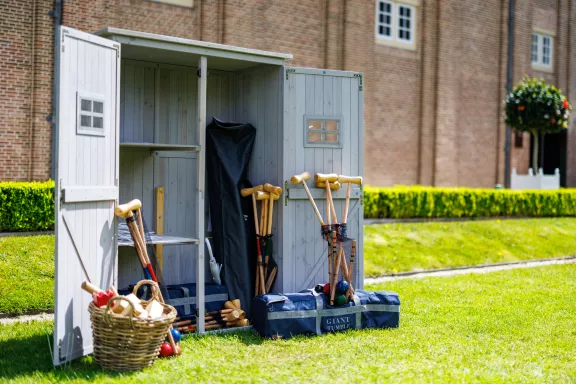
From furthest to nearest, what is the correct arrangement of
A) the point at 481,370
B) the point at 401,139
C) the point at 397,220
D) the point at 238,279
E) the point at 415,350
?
the point at 401,139 → the point at 397,220 → the point at 238,279 → the point at 415,350 → the point at 481,370

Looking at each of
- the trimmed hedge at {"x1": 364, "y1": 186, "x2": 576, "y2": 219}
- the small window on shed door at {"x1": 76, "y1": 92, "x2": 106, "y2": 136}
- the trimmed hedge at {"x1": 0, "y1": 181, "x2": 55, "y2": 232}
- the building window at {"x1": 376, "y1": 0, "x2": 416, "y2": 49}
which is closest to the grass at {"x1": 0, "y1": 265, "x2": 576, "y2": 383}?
the small window on shed door at {"x1": 76, "y1": 92, "x2": 106, "y2": 136}

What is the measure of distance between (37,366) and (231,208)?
2.86 meters

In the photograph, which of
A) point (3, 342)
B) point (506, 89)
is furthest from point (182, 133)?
point (506, 89)


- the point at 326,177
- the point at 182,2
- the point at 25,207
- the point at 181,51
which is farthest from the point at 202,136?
the point at 182,2

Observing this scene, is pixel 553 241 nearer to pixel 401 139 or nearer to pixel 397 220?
pixel 397 220

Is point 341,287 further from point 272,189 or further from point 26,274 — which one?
point 26,274

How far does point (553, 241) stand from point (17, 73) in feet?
39.1

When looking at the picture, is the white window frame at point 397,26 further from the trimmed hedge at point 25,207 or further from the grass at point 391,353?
the grass at point 391,353

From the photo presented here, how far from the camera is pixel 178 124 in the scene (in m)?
8.62

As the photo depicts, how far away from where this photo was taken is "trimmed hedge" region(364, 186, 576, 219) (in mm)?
16188

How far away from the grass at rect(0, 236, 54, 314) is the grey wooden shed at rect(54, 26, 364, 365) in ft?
4.57

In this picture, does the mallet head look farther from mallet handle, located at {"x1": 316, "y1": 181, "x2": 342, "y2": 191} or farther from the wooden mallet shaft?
mallet handle, located at {"x1": 316, "y1": 181, "x2": 342, "y2": 191}

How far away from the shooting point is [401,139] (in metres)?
21.2

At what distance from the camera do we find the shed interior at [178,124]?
8109 millimetres
